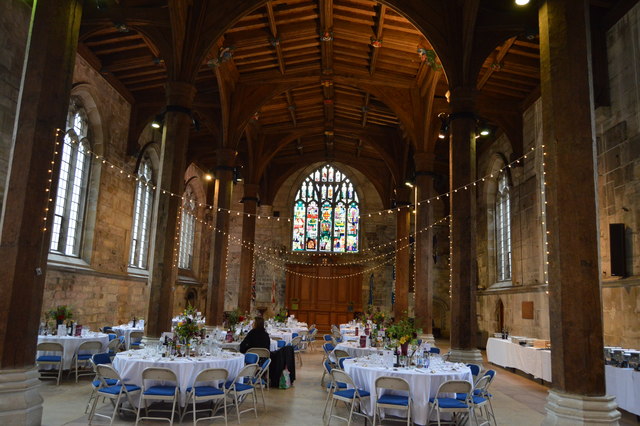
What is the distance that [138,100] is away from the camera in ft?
48.3

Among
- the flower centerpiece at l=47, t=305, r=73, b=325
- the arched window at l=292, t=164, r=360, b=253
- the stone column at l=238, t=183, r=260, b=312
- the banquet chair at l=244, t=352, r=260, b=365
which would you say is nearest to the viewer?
the banquet chair at l=244, t=352, r=260, b=365

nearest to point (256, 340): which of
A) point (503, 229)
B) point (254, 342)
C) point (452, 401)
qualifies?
point (254, 342)

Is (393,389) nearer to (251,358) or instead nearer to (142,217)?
(251,358)

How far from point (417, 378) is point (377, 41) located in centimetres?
873

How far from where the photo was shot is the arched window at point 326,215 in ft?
76.3

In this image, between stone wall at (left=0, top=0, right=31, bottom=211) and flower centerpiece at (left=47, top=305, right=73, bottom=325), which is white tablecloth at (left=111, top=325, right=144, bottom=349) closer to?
flower centerpiece at (left=47, top=305, right=73, bottom=325)

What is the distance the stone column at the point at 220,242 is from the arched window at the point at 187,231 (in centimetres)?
A: 621

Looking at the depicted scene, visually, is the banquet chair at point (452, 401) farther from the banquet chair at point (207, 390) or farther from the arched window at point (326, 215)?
the arched window at point (326, 215)

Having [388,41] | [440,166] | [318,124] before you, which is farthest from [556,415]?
[440,166]

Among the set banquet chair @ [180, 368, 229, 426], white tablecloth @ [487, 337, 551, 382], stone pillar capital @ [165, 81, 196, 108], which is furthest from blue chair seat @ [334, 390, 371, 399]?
stone pillar capital @ [165, 81, 196, 108]

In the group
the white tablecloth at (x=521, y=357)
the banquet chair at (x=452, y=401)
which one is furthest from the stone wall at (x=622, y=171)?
the banquet chair at (x=452, y=401)

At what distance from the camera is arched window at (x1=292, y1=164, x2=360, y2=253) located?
915 inches

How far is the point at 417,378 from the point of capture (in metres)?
6.08

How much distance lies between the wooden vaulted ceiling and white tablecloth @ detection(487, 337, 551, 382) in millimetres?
5875
